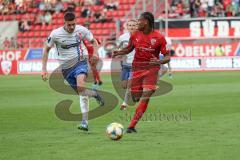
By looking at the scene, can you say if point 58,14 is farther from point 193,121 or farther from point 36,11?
point 193,121

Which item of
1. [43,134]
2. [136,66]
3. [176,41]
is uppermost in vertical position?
[136,66]

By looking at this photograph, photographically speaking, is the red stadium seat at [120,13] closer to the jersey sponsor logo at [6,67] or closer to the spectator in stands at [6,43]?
the spectator in stands at [6,43]

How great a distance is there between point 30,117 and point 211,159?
801 centimetres

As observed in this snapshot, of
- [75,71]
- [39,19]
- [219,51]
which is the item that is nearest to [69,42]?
[75,71]

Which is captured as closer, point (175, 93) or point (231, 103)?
point (231, 103)

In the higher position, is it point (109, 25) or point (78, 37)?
point (78, 37)

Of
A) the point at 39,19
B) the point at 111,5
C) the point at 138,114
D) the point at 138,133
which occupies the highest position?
the point at 138,114

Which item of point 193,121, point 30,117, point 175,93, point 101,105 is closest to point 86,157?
point 193,121

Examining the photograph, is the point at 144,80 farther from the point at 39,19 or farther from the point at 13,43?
the point at 39,19

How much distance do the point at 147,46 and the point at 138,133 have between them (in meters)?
1.69

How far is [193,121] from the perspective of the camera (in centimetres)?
1512

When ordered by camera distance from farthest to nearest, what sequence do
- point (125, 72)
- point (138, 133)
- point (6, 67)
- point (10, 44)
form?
point (10, 44) < point (6, 67) < point (125, 72) < point (138, 133)

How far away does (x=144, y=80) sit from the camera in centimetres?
1353

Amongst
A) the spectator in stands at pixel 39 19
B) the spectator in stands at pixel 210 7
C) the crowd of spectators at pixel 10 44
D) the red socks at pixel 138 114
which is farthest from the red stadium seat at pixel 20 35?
the red socks at pixel 138 114
